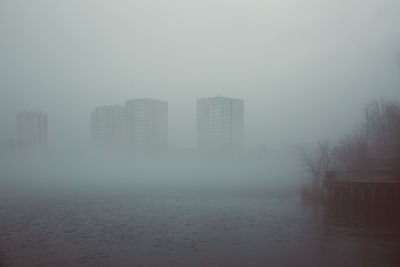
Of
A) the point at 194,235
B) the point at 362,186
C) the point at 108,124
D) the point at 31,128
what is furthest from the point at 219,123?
the point at 194,235

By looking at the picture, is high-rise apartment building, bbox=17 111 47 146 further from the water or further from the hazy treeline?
the hazy treeline

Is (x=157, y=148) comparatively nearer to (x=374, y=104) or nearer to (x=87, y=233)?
(x=374, y=104)

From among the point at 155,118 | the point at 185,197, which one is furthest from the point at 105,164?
the point at 185,197

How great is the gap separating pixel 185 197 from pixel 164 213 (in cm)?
1154

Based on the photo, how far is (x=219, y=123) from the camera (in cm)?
8706

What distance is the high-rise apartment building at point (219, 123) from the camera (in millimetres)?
85000

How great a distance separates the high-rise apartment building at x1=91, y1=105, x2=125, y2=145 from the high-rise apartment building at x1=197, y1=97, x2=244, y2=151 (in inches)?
722

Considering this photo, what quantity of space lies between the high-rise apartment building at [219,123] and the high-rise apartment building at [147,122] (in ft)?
27.8

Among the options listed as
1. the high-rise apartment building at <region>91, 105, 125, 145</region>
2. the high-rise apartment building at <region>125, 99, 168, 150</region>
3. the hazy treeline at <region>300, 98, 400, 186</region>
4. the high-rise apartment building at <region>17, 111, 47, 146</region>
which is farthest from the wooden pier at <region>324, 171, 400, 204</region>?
the high-rise apartment building at <region>17, 111, 47, 146</region>

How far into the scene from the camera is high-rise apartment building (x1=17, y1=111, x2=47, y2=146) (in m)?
85.1

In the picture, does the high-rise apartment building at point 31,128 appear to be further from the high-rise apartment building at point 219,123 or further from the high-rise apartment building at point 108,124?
the high-rise apartment building at point 219,123

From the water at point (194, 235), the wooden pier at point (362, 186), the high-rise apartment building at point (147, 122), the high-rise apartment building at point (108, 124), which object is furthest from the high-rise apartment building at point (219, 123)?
the wooden pier at point (362, 186)

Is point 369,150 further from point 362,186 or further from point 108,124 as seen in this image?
point 108,124

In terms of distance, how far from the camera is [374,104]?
46.9 m
